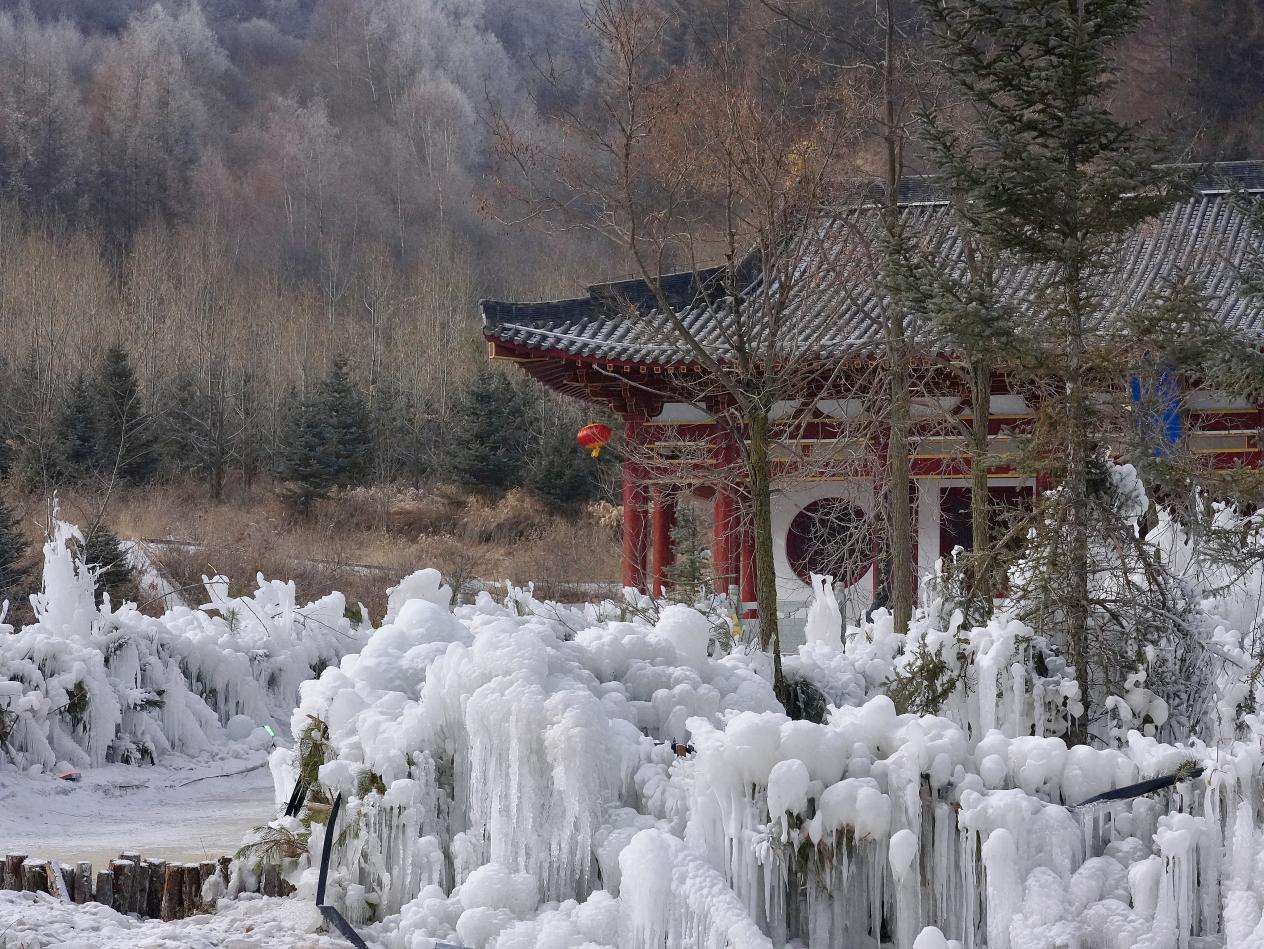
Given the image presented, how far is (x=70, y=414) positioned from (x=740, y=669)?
29462 mm

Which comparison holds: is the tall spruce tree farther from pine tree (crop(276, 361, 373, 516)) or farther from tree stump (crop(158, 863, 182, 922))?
pine tree (crop(276, 361, 373, 516))

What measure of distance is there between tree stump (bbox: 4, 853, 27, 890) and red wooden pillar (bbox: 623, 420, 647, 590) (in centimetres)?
1014

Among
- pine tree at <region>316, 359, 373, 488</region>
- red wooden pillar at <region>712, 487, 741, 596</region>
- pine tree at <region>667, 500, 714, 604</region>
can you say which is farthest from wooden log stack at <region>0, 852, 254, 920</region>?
pine tree at <region>316, 359, 373, 488</region>

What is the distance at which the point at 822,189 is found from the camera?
8828mm

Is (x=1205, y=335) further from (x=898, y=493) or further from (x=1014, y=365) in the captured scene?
(x=898, y=493)

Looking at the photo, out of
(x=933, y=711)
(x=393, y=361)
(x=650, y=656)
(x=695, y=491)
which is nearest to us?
(x=650, y=656)

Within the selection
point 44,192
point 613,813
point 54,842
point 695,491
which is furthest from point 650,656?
point 44,192

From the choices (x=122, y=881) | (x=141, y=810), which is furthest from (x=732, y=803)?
(x=141, y=810)

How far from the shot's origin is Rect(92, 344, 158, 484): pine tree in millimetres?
32531

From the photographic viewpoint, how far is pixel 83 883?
542 cm

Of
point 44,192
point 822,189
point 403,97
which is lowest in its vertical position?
point 822,189

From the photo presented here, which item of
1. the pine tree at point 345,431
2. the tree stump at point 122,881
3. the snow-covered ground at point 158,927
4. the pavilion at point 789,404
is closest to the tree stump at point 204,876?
the snow-covered ground at point 158,927

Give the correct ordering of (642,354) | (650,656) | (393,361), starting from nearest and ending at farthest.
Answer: (650,656), (642,354), (393,361)

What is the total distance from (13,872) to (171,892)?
24.9 inches
